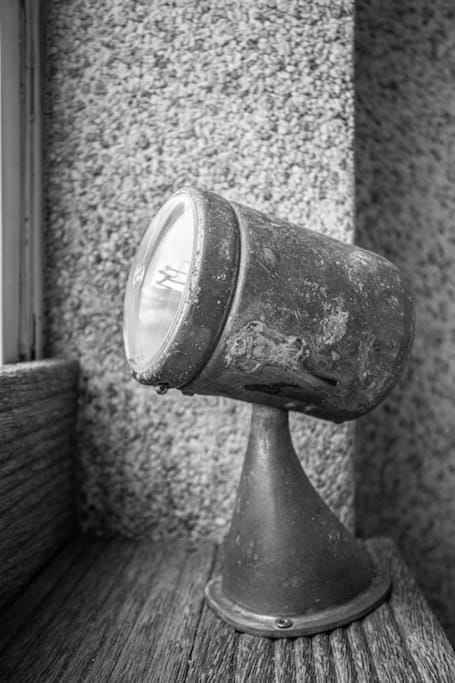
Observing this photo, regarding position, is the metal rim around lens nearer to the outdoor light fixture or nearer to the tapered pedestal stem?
the outdoor light fixture

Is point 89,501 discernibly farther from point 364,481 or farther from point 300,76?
point 300,76

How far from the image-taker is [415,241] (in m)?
1.45

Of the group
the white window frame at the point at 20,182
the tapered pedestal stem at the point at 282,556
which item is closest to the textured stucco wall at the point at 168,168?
the white window frame at the point at 20,182

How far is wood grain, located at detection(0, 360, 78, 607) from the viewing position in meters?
0.99

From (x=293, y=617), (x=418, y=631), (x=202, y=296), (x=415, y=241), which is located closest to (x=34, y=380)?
(x=202, y=296)

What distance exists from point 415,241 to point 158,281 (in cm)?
82

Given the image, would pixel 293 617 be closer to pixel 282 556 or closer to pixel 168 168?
pixel 282 556

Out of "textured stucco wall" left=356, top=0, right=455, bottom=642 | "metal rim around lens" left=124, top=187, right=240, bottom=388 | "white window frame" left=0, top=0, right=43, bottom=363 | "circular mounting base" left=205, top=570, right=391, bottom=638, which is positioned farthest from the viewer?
"textured stucco wall" left=356, top=0, right=455, bottom=642

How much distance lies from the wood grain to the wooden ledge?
0.22 ft

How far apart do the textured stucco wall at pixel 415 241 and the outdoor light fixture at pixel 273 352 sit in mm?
453

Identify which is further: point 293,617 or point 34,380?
point 34,380

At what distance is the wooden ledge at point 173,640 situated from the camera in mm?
827

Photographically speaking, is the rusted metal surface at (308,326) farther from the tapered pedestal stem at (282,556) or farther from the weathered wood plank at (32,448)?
the weathered wood plank at (32,448)

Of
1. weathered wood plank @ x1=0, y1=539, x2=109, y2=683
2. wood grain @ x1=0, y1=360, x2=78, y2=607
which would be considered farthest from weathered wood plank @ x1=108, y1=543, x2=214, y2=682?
wood grain @ x1=0, y1=360, x2=78, y2=607
